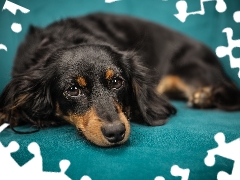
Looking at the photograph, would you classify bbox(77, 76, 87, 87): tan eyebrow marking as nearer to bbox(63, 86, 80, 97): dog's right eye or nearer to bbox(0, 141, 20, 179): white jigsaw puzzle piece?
bbox(63, 86, 80, 97): dog's right eye

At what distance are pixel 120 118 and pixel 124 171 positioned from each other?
299 millimetres

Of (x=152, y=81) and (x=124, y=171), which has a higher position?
(x=152, y=81)

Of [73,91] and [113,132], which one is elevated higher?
[73,91]

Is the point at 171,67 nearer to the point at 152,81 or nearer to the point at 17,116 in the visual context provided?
the point at 152,81

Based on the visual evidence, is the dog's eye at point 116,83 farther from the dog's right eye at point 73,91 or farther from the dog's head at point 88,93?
the dog's right eye at point 73,91

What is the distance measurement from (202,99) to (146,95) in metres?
0.54

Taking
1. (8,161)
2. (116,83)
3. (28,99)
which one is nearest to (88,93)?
(116,83)

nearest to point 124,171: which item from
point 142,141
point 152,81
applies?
point 142,141

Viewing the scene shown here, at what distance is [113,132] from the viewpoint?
1.60 m

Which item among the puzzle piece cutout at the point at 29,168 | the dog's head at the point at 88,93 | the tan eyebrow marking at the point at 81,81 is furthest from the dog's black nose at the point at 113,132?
the tan eyebrow marking at the point at 81,81

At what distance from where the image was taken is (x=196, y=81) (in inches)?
111

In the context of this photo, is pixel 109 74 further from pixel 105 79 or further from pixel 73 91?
pixel 73 91

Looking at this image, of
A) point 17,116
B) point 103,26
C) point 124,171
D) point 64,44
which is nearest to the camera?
point 124,171

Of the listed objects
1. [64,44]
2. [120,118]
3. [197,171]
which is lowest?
[197,171]
